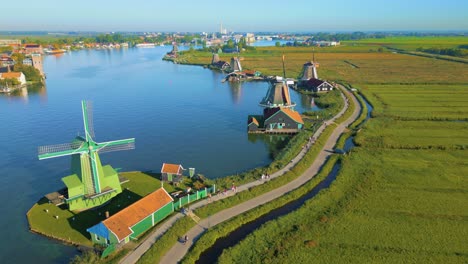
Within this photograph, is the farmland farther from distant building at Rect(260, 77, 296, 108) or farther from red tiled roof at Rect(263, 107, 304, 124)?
distant building at Rect(260, 77, 296, 108)

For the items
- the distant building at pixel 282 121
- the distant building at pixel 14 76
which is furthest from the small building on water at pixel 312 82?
the distant building at pixel 14 76

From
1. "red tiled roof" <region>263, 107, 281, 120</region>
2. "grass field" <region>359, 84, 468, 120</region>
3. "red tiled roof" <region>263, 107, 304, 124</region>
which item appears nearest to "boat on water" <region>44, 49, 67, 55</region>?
"grass field" <region>359, 84, 468, 120</region>

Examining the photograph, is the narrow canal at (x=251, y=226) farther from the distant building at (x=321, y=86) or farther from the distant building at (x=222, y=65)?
the distant building at (x=222, y=65)

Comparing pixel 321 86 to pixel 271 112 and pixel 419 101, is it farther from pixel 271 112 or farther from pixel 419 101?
pixel 271 112

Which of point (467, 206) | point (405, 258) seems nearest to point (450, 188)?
point (467, 206)

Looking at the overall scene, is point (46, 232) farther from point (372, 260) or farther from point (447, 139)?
point (447, 139)

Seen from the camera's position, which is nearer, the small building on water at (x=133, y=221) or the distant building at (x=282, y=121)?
the small building on water at (x=133, y=221)
